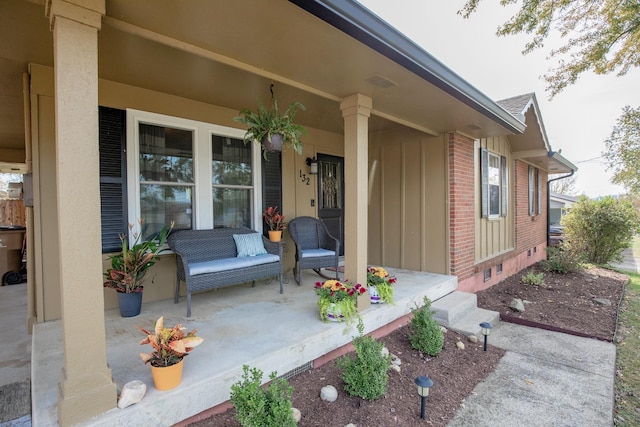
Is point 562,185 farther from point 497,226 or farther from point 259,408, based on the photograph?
point 259,408

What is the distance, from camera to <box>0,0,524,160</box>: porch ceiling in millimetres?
1898

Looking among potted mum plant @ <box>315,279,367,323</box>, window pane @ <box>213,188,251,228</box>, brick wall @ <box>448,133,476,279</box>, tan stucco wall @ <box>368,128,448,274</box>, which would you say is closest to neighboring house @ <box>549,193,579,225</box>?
brick wall @ <box>448,133,476,279</box>

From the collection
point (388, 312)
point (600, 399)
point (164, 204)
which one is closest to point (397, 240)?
point (388, 312)

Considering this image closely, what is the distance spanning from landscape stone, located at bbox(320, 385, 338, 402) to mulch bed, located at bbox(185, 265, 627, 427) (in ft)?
0.11

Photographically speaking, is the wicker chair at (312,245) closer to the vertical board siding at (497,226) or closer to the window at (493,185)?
the vertical board siding at (497,226)

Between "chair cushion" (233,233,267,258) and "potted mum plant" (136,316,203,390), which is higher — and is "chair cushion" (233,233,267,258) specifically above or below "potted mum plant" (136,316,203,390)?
above

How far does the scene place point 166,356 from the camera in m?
1.78

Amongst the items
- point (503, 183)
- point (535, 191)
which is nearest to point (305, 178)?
point (503, 183)

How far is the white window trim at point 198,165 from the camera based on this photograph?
3.31 metres

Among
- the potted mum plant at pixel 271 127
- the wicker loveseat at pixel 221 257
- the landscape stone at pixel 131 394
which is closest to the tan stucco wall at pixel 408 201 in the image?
the wicker loveseat at pixel 221 257

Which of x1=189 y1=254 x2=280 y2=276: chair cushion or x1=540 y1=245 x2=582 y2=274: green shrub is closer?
x1=189 y1=254 x2=280 y2=276: chair cushion

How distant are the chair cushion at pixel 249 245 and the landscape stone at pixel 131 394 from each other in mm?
2110

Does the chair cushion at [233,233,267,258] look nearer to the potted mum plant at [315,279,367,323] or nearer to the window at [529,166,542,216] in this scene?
the potted mum plant at [315,279,367,323]

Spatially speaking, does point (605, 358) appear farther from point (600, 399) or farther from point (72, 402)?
point (72, 402)
